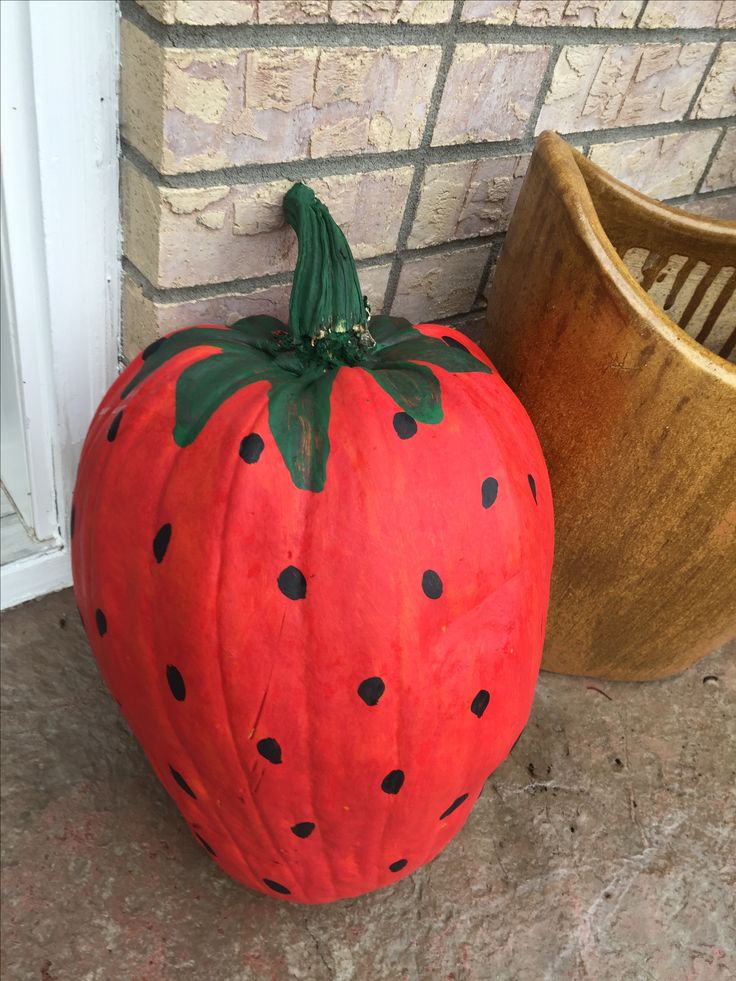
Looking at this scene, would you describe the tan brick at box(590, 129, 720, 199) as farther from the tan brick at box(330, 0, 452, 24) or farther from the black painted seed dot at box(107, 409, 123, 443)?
the black painted seed dot at box(107, 409, 123, 443)

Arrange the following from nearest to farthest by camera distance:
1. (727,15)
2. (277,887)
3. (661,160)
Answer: (277,887) → (727,15) → (661,160)

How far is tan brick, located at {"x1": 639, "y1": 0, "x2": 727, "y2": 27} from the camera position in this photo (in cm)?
101

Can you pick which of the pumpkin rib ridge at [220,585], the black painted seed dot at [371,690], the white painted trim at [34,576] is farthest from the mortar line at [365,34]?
the white painted trim at [34,576]

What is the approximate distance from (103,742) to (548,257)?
0.81m

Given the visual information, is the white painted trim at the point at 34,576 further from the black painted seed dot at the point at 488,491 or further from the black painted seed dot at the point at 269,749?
the black painted seed dot at the point at 488,491

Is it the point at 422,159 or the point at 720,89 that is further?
the point at 720,89

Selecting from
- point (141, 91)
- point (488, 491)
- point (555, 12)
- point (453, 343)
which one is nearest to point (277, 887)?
point (488, 491)

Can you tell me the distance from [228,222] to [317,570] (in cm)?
41

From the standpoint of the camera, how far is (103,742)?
3.42 ft

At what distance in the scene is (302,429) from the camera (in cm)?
67

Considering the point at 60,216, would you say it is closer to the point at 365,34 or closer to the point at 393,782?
the point at 365,34

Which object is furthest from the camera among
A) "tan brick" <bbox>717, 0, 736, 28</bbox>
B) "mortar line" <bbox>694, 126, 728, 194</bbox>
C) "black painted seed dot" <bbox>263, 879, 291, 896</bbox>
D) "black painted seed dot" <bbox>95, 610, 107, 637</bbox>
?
"mortar line" <bbox>694, 126, 728, 194</bbox>

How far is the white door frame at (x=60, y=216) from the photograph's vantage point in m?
0.73

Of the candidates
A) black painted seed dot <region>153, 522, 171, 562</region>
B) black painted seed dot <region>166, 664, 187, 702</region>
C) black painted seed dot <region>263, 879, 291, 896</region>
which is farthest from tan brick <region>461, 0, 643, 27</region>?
black painted seed dot <region>263, 879, 291, 896</region>
